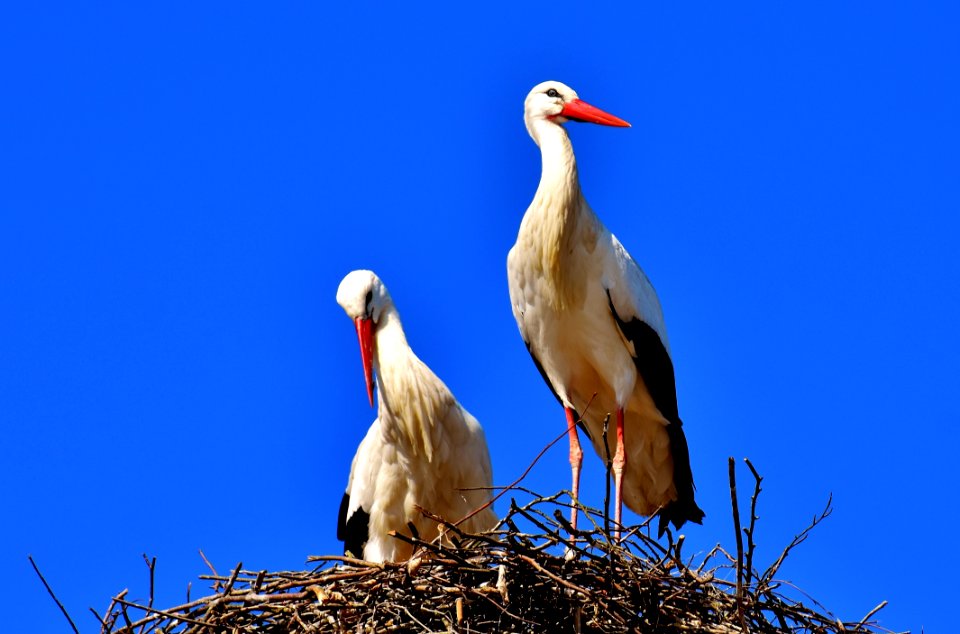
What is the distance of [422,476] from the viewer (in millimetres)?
6066

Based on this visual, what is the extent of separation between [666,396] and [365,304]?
115 cm

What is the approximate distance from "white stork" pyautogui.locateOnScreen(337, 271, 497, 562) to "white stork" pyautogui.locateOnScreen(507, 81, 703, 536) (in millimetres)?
395

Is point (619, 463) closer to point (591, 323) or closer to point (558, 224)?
point (591, 323)

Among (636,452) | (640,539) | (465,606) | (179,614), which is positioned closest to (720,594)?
(640,539)

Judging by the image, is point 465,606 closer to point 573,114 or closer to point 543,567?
point 543,567

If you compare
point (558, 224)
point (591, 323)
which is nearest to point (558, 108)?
point (558, 224)

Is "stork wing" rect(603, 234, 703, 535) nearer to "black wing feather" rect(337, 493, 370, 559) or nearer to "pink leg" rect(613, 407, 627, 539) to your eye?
"pink leg" rect(613, 407, 627, 539)

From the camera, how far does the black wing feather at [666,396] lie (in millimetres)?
6145

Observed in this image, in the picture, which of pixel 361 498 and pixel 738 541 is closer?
pixel 738 541

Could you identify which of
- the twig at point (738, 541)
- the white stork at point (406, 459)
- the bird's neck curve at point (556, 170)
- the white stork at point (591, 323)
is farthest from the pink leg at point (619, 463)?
the twig at point (738, 541)

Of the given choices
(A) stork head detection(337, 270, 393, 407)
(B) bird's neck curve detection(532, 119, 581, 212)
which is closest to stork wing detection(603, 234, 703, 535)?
(B) bird's neck curve detection(532, 119, 581, 212)

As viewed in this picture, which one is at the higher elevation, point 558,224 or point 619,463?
point 558,224

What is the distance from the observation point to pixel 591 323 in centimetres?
611

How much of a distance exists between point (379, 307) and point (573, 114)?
100 cm
